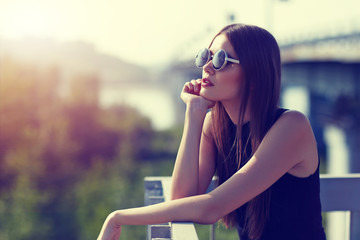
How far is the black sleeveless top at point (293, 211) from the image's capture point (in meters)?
2.46

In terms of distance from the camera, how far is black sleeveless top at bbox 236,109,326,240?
2.46m

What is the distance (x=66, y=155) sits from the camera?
39594 millimetres

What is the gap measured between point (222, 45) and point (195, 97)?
38cm

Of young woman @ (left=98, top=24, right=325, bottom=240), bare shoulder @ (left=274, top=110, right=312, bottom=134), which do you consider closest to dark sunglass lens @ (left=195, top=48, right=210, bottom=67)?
young woman @ (left=98, top=24, right=325, bottom=240)

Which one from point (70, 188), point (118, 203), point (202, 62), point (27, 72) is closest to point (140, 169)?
point (70, 188)

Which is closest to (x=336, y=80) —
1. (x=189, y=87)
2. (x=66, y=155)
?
(x=189, y=87)

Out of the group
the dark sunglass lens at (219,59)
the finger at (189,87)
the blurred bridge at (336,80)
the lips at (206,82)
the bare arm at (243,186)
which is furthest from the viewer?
the blurred bridge at (336,80)

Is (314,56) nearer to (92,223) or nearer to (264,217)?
(92,223)

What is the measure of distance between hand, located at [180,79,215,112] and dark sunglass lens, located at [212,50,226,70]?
0.30 m


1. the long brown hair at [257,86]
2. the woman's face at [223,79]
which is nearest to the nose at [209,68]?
the woman's face at [223,79]

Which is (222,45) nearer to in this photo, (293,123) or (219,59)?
(219,59)

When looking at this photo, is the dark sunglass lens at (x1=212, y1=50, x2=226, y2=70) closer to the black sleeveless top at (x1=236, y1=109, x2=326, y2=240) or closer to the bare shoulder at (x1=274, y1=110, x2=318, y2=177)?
the bare shoulder at (x1=274, y1=110, x2=318, y2=177)

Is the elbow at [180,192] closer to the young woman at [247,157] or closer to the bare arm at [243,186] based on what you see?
the young woman at [247,157]

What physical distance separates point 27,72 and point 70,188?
17.5m
